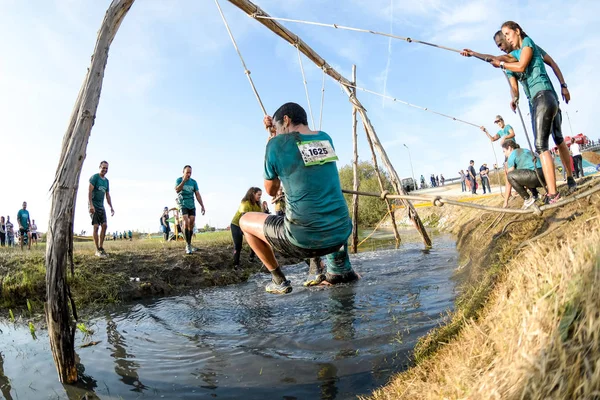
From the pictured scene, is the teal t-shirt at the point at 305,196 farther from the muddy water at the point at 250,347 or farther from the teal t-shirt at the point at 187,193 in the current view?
the teal t-shirt at the point at 187,193

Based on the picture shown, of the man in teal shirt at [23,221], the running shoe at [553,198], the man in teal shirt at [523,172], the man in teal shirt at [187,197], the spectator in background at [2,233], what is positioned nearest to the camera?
the running shoe at [553,198]

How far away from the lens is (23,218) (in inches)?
613

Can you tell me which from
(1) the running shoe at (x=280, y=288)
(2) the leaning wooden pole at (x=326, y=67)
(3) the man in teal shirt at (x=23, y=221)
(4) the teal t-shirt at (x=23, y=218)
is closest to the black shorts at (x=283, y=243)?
(1) the running shoe at (x=280, y=288)

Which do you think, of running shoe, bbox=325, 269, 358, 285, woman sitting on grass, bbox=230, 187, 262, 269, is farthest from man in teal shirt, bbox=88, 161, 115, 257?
running shoe, bbox=325, 269, 358, 285

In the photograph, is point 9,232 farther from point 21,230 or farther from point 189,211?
point 189,211

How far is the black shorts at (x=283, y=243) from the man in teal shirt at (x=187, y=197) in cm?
680

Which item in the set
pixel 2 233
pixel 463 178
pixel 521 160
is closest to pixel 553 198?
pixel 521 160

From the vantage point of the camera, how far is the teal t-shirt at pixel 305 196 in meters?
3.57

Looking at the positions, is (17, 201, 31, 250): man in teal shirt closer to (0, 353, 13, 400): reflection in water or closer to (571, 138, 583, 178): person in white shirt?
(0, 353, 13, 400): reflection in water

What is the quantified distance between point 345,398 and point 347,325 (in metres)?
1.60

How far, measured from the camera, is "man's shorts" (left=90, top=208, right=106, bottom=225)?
9.17m

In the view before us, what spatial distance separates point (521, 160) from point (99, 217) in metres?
9.47

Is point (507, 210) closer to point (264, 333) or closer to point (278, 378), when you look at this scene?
point (278, 378)

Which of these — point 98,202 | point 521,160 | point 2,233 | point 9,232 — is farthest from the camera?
point 9,232
